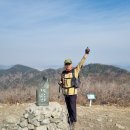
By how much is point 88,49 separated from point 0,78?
526 inches

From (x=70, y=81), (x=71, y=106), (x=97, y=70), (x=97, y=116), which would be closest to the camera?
(x=70, y=81)

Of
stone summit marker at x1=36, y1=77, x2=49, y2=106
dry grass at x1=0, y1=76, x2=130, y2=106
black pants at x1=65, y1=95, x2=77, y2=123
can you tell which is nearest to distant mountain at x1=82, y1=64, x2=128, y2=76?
dry grass at x1=0, y1=76, x2=130, y2=106

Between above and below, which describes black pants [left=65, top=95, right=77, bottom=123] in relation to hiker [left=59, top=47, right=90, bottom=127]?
below

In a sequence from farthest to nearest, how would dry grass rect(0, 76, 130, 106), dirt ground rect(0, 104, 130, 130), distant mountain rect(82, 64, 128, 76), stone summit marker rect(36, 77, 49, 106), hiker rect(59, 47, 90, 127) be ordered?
1. distant mountain rect(82, 64, 128, 76)
2. dry grass rect(0, 76, 130, 106)
3. dirt ground rect(0, 104, 130, 130)
4. hiker rect(59, 47, 90, 127)
5. stone summit marker rect(36, 77, 49, 106)

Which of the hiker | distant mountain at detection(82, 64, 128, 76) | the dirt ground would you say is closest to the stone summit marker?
the hiker

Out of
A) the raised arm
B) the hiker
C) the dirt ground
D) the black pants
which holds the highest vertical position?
the raised arm

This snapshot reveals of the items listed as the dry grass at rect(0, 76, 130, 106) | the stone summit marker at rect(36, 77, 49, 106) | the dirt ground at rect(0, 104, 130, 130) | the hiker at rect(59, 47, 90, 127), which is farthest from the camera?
the dry grass at rect(0, 76, 130, 106)

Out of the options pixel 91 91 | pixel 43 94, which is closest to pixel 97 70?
pixel 91 91

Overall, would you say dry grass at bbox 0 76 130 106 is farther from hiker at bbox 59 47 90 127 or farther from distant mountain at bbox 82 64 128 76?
distant mountain at bbox 82 64 128 76

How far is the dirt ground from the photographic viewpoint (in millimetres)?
12205

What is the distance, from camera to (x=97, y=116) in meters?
13.4

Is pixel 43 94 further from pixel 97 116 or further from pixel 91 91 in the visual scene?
pixel 91 91

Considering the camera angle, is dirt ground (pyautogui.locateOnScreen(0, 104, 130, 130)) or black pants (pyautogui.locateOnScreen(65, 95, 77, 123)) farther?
dirt ground (pyautogui.locateOnScreen(0, 104, 130, 130))

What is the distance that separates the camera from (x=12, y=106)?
15008mm
